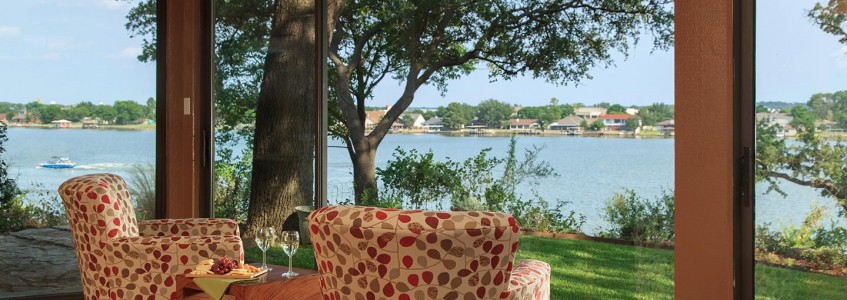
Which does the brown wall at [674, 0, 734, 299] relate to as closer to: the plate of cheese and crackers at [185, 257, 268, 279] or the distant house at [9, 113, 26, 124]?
the plate of cheese and crackers at [185, 257, 268, 279]

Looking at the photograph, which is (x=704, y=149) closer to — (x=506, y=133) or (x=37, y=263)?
(x=506, y=133)

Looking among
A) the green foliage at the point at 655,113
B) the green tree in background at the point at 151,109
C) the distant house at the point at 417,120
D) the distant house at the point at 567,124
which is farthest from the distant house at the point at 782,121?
the green tree in background at the point at 151,109

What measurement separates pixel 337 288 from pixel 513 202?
114 inches

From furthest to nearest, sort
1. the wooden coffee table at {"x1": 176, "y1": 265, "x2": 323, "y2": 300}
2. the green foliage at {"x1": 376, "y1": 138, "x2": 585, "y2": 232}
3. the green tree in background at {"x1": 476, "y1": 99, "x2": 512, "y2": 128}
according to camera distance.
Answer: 1. the green tree in background at {"x1": 476, "y1": 99, "x2": 512, "y2": 128}
2. the green foliage at {"x1": 376, "y1": 138, "x2": 585, "y2": 232}
3. the wooden coffee table at {"x1": 176, "y1": 265, "x2": 323, "y2": 300}

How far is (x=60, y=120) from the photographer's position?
6.33 meters

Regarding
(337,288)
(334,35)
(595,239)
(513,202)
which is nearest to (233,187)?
(334,35)

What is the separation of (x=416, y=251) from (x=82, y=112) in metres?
4.34

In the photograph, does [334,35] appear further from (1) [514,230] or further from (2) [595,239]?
(1) [514,230]

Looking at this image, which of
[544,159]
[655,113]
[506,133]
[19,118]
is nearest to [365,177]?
[506,133]

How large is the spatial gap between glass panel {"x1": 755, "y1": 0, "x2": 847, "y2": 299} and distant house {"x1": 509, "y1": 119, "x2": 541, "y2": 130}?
2.08 metres

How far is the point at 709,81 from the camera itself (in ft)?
12.0

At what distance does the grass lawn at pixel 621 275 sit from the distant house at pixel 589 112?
716mm

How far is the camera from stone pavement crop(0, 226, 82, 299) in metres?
6.14

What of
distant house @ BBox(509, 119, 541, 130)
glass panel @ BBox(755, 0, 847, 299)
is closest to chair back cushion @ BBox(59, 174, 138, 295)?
distant house @ BBox(509, 119, 541, 130)
